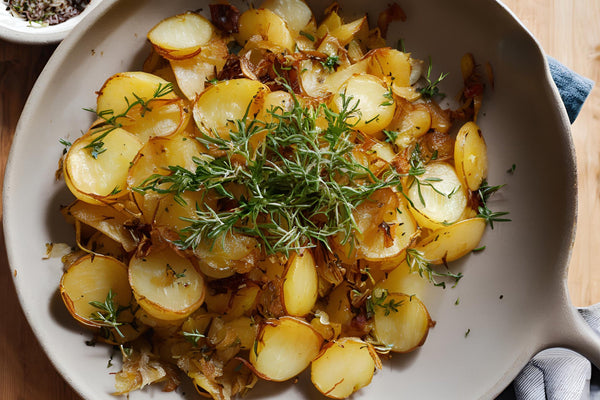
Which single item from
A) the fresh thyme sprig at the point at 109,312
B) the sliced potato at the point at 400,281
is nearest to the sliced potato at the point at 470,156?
the sliced potato at the point at 400,281

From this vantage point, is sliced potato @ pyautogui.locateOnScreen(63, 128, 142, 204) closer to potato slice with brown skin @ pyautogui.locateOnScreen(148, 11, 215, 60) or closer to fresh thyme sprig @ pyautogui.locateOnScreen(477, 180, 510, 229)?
potato slice with brown skin @ pyautogui.locateOnScreen(148, 11, 215, 60)

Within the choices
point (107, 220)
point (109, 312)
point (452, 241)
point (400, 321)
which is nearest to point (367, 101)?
point (452, 241)

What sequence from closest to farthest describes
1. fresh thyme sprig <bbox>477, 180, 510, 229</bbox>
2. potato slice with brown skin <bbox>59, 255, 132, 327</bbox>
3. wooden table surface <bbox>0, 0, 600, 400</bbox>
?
potato slice with brown skin <bbox>59, 255, 132, 327</bbox>
fresh thyme sprig <bbox>477, 180, 510, 229</bbox>
wooden table surface <bbox>0, 0, 600, 400</bbox>

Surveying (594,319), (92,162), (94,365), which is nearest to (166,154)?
(92,162)

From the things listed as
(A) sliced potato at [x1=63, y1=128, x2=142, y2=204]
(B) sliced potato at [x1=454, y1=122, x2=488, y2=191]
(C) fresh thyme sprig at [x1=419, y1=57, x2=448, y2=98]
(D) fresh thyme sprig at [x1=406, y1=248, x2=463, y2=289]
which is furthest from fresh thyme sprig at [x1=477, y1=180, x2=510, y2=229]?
(A) sliced potato at [x1=63, y1=128, x2=142, y2=204]

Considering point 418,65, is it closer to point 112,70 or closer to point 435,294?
point 435,294

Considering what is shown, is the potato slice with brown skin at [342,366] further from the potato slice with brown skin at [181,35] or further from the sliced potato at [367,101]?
the potato slice with brown skin at [181,35]

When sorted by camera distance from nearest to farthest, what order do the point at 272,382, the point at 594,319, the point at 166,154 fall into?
the point at 166,154, the point at 272,382, the point at 594,319
